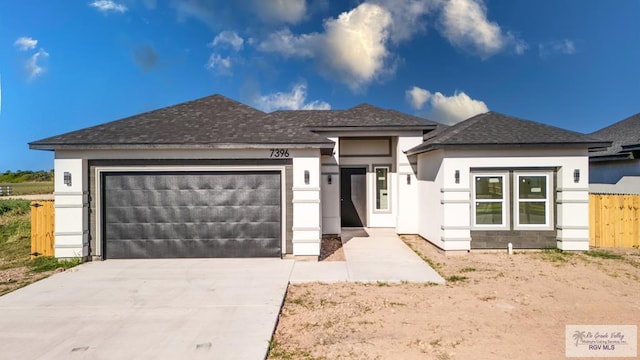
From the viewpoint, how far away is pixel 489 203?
9.39m

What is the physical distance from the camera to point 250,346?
4090 millimetres

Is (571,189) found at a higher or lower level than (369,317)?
higher

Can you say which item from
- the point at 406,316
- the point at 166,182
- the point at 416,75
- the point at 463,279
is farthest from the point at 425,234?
the point at 416,75

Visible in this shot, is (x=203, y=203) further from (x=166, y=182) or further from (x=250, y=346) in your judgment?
(x=250, y=346)

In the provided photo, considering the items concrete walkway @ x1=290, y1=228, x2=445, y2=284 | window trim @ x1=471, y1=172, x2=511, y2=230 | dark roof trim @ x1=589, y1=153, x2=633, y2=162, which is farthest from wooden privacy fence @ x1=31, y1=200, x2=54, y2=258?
dark roof trim @ x1=589, y1=153, x2=633, y2=162

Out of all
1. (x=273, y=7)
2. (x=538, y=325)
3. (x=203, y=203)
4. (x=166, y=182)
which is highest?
(x=273, y=7)

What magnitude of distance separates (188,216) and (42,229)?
156 inches

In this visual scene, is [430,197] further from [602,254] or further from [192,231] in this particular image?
[192,231]

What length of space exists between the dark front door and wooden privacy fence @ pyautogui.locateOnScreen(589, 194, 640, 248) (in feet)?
23.2

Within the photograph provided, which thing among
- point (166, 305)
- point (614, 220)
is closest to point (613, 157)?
point (614, 220)

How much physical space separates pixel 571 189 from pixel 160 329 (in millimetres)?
10282

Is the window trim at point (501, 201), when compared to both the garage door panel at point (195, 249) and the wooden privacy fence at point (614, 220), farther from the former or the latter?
the garage door panel at point (195, 249)

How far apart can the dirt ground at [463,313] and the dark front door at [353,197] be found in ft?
17.6

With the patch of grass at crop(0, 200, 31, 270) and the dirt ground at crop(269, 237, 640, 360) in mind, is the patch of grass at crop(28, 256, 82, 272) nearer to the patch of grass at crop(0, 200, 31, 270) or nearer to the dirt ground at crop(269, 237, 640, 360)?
the patch of grass at crop(0, 200, 31, 270)
